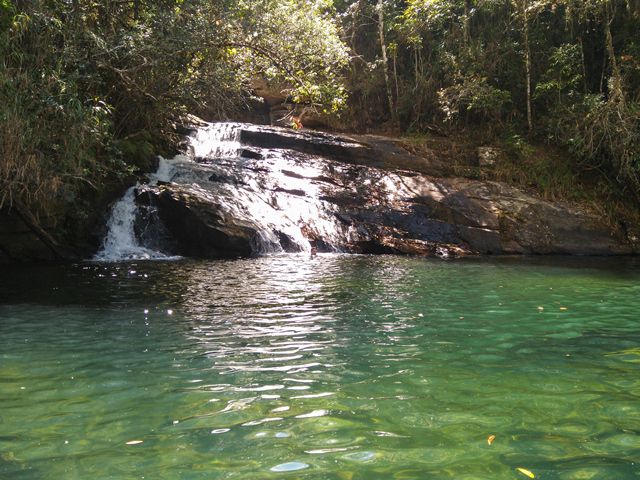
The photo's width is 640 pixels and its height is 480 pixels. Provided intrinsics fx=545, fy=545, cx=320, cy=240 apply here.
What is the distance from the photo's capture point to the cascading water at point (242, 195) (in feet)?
42.1

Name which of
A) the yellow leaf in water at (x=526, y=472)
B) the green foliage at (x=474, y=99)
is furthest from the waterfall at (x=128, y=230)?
the yellow leaf in water at (x=526, y=472)

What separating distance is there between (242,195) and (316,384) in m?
10.9

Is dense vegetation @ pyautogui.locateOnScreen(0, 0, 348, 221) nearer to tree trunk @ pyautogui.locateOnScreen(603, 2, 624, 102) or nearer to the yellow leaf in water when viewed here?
the yellow leaf in water

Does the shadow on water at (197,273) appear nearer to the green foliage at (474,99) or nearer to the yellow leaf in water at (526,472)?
the yellow leaf in water at (526,472)

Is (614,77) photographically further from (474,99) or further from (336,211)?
(336,211)

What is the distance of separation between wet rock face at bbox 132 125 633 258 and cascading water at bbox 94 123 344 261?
3 centimetres

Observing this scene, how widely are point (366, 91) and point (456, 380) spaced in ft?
70.2

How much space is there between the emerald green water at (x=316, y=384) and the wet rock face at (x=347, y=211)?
5125 mm

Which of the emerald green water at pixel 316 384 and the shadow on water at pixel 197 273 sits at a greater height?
the shadow on water at pixel 197 273

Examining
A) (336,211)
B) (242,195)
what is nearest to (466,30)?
(336,211)

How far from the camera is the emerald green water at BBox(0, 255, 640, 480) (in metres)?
2.70

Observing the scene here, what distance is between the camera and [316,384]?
12.5ft

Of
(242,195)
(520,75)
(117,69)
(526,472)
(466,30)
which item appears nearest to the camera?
(526,472)

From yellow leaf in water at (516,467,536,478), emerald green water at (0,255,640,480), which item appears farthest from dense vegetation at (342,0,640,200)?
yellow leaf in water at (516,467,536,478)
